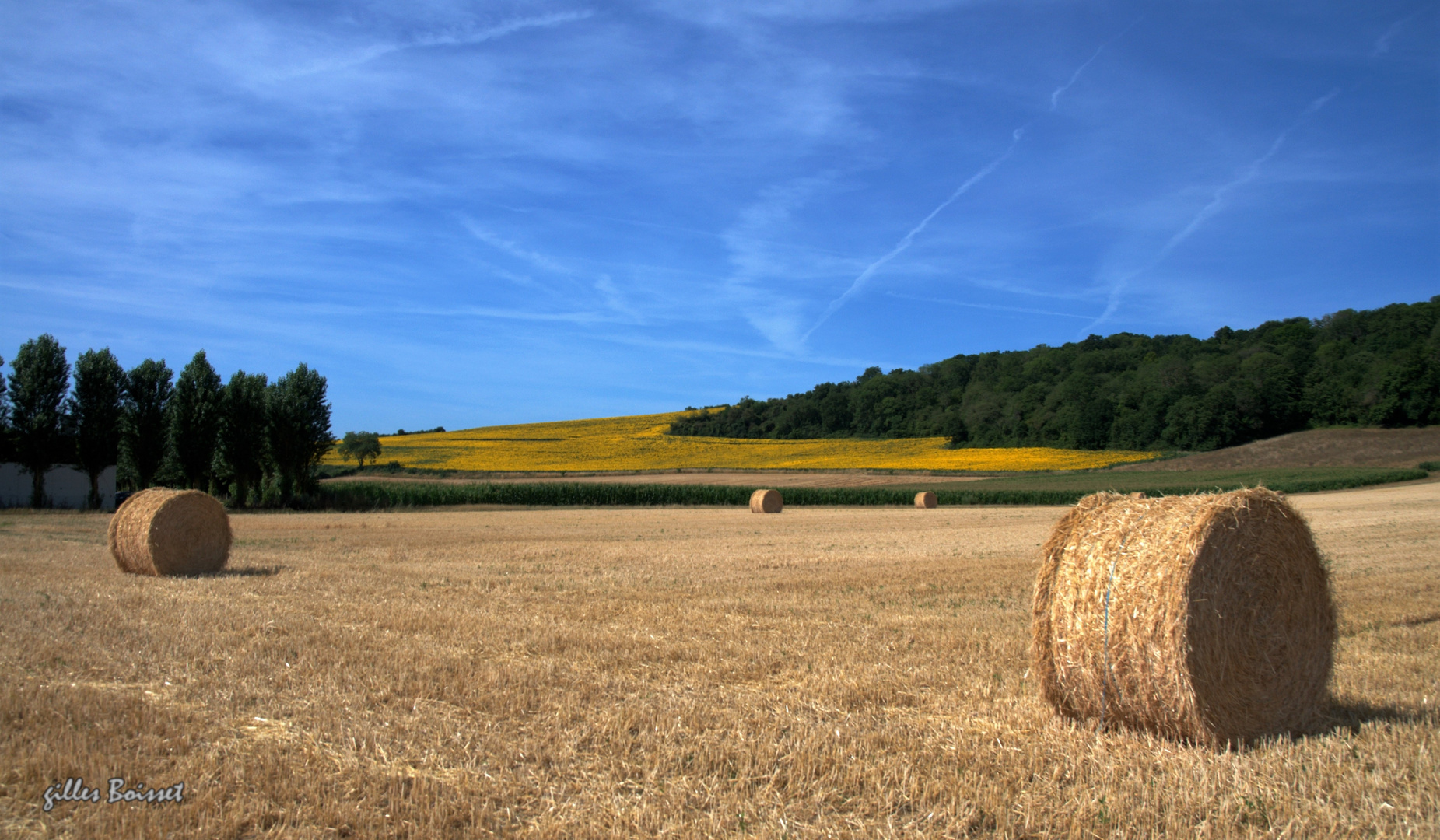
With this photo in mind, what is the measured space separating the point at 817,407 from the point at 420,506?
51808mm

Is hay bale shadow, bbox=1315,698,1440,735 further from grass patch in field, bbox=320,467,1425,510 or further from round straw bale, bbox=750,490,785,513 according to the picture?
grass patch in field, bbox=320,467,1425,510

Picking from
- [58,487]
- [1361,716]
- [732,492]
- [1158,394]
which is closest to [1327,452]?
[1158,394]

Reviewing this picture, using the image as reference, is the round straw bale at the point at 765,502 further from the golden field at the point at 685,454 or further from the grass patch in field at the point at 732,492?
the golden field at the point at 685,454

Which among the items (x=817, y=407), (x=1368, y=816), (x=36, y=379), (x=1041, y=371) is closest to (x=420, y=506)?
(x=36, y=379)

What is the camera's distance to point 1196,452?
Result: 6003 centimetres

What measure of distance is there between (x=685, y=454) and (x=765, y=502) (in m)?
27.6

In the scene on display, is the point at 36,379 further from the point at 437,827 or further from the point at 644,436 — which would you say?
the point at 437,827

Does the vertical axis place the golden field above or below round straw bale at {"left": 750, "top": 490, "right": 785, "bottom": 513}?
above

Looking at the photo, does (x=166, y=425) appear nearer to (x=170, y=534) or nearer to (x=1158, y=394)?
(x=170, y=534)

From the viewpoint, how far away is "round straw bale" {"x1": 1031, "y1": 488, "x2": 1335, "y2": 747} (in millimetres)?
5297

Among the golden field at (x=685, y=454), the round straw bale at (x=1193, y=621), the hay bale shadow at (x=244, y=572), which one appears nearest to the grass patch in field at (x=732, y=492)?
the golden field at (x=685, y=454)

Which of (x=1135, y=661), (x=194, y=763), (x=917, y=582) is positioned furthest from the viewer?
(x=917, y=582)
